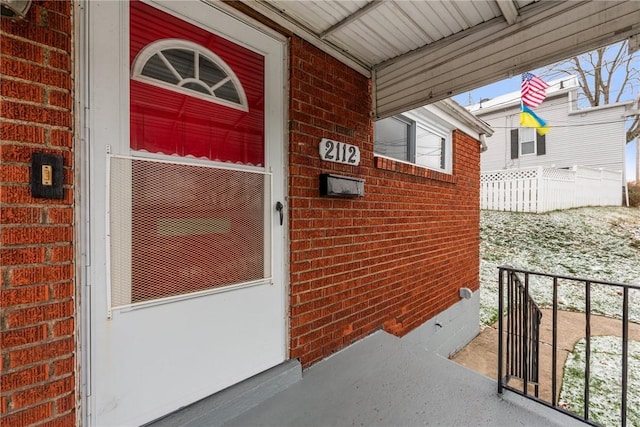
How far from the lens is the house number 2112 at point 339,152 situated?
8.28ft

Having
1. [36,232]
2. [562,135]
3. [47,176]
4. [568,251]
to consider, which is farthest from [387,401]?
[562,135]

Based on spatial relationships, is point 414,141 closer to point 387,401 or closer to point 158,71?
point 387,401

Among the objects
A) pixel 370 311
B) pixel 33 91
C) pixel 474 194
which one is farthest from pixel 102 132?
pixel 474 194

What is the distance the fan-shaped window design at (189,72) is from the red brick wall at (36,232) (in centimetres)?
35

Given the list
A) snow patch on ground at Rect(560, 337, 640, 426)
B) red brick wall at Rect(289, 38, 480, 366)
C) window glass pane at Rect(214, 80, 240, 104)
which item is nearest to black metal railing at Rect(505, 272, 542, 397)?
snow patch on ground at Rect(560, 337, 640, 426)

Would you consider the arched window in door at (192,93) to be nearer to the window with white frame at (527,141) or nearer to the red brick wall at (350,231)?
the red brick wall at (350,231)

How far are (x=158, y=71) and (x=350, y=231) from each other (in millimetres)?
1914

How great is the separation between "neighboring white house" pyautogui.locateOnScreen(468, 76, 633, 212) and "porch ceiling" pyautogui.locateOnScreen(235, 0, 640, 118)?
9.83 metres

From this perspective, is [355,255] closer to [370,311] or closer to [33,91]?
[370,311]

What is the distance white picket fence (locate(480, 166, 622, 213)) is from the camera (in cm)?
1041

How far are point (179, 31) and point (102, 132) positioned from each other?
2.47 feet

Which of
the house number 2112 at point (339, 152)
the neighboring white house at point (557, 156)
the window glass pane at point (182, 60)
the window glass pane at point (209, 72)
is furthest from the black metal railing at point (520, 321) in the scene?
the neighboring white house at point (557, 156)

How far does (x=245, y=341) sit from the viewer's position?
2031mm

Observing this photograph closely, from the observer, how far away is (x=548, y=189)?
1045 centimetres
